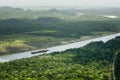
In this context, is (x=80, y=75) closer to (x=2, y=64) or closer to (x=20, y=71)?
(x=20, y=71)

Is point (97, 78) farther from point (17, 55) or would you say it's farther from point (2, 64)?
point (17, 55)

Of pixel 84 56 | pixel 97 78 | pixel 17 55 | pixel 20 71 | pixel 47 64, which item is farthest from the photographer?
pixel 17 55

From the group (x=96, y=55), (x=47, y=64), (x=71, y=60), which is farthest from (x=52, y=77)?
(x=96, y=55)

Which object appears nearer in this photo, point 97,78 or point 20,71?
point 97,78

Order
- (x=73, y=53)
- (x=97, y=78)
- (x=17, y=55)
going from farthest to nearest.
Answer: (x=17, y=55), (x=73, y=53), (x=97, y=78)

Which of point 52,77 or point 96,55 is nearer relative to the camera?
point 52,77

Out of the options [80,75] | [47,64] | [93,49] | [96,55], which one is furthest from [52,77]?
[93,49]
